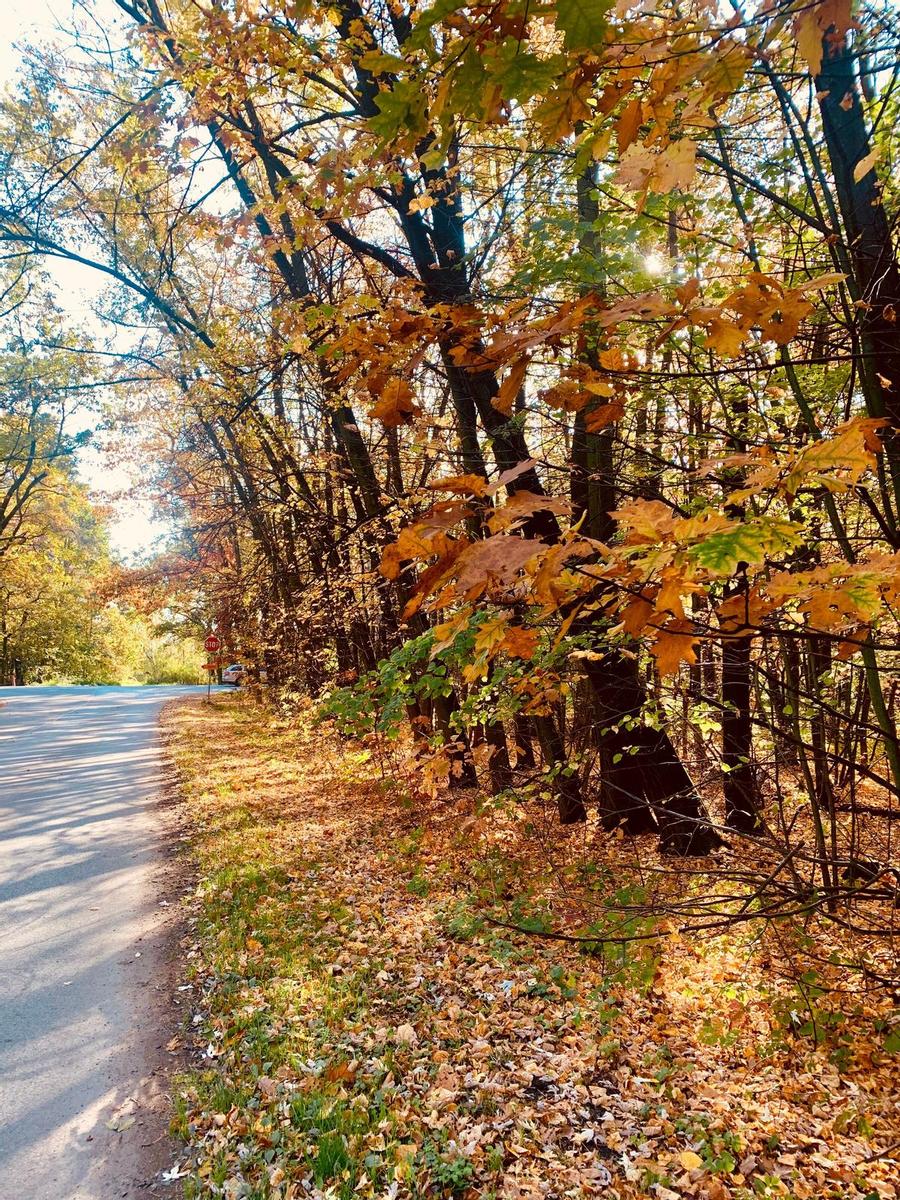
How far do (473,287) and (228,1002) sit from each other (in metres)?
5.03

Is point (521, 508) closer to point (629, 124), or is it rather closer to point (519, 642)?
point (519, 642)

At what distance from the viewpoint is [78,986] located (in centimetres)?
428

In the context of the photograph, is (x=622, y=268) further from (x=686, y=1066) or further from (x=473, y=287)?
(x=686, y=1066)

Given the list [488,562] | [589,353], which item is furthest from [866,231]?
[488,562]

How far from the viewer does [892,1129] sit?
10.2 feet

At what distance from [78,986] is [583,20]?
5340mm

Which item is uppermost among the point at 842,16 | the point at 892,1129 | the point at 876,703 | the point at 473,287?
the point at 473,287

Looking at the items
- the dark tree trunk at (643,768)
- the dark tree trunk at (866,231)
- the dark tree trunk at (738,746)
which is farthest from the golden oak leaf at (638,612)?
the dark tree trunk at (643,768)

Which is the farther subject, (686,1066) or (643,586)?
(686,1066)

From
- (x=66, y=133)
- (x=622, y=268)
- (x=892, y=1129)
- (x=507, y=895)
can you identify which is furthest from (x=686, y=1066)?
(x=66, y=133)

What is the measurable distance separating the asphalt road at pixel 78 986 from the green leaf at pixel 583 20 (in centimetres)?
406

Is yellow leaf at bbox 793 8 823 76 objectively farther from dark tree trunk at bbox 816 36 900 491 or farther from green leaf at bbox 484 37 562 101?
dark tree trunk at bbox 816 36 900 491

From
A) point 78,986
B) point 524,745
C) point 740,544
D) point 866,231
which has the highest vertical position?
point 866,231

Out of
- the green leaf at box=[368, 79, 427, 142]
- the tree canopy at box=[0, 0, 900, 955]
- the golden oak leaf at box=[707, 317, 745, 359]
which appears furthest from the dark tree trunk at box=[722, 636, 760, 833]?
the green leaf at box=[368, 79, 427, 142]
